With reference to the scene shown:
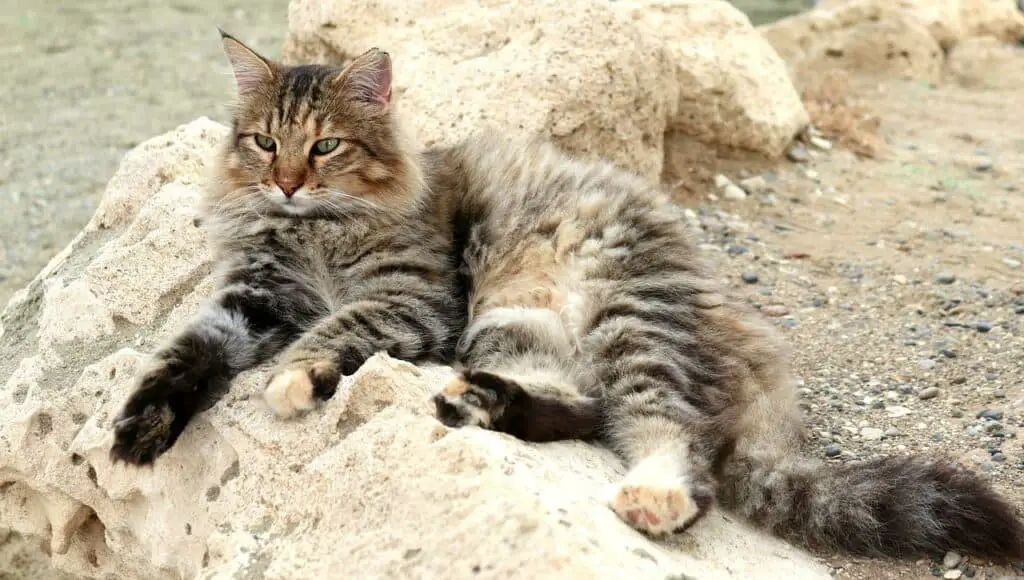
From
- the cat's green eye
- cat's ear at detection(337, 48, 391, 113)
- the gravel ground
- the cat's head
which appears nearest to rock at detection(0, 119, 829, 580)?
the cat's head

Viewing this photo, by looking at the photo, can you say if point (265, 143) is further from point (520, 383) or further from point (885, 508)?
point (885, 508)

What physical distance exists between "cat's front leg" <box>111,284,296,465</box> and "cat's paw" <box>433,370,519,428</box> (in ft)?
2.85

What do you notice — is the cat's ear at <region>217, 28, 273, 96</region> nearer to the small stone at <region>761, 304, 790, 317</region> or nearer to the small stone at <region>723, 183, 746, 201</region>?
the small stone at <region>761, 304, 790, 317</region>

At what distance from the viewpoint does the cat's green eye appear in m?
3.97

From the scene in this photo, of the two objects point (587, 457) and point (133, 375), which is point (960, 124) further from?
point (133, 375)

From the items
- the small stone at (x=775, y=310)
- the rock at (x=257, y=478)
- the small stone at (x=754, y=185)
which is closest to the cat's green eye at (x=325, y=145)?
the rock at (x=257, y=478)

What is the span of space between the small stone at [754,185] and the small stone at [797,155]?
0.54 meters

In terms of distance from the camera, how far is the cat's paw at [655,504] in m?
2.90

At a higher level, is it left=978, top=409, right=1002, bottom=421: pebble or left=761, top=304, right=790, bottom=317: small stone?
left=978, top=409, right=1002, bottom=421: pebble

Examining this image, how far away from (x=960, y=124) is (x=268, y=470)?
7812 millimetres

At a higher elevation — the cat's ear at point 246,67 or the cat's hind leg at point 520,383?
the cat's ear at point 246,67

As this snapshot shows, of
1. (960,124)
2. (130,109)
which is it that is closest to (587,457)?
(960,124)

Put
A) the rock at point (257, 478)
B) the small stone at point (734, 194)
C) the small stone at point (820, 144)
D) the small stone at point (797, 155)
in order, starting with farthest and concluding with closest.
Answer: the small stone at point (820, 144) < the small stone at point (797, 155) < the small stone at point (734, 194) < the rock at point (257, 478)

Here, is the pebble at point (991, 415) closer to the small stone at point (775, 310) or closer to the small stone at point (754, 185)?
the small stone at point (775, 310)
